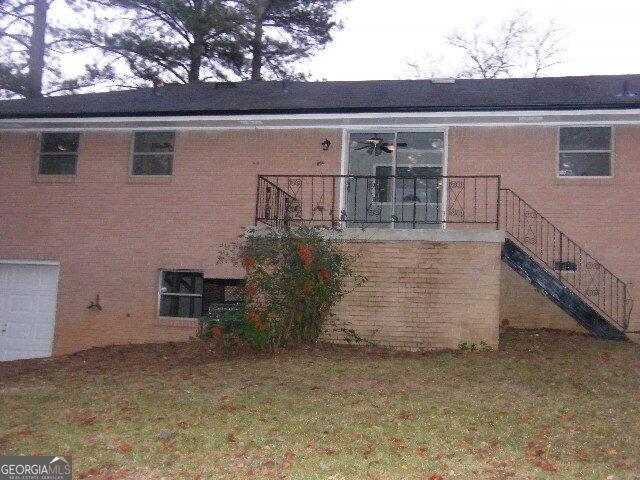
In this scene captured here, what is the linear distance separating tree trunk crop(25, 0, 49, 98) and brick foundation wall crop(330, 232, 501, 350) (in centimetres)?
1794

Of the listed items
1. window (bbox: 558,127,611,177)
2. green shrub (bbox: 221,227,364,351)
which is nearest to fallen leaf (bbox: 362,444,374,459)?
green shrub (bbox: 221,227,364,351)

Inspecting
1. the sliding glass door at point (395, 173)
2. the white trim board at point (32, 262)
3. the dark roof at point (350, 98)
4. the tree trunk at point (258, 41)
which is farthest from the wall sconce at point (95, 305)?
the tree trunk at point (258, 41)

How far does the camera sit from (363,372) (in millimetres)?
8617

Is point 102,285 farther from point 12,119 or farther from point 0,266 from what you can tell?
point 12,119

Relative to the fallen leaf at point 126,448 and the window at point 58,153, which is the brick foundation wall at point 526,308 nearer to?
the fallen leaf at point 126,448

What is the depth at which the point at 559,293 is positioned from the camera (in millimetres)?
10734

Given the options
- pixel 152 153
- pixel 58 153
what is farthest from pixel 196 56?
pixel 152 153

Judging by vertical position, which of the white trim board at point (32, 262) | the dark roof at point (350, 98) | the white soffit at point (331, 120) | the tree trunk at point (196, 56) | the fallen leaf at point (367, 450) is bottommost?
the fallen leaf at point (367, 450)

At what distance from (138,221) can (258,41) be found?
42.3 ft

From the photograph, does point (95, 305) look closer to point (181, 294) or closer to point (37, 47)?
point (181, 294)

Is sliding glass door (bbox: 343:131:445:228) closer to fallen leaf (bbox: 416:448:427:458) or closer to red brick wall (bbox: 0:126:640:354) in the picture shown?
red brick wall (bbox: 0:126:640:354)

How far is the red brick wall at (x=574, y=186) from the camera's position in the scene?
462 inches

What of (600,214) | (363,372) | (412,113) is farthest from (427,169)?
(363,372)

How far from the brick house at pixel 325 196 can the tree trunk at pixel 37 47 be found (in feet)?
34.3
